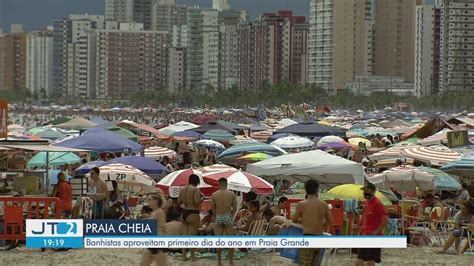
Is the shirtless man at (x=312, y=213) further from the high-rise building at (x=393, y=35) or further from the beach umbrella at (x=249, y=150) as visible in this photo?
the high-rise building at (x=393, y=35)

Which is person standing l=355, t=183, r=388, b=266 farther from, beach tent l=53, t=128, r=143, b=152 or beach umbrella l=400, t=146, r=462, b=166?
beach tent l=53, t=128, r=143, b=152

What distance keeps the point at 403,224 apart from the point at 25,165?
294 inches

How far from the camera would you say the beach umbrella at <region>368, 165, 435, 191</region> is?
55.6ft

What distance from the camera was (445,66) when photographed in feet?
484

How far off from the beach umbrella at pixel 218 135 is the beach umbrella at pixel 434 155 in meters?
12.9

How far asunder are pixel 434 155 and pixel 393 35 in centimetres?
17140

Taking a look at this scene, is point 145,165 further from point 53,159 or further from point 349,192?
point 349,192

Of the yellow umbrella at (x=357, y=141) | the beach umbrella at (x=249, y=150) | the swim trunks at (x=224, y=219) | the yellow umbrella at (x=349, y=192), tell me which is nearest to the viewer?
the swim trunks at (x=224, y=219)

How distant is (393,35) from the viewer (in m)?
189

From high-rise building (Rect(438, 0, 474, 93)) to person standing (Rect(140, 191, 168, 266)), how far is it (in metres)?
136

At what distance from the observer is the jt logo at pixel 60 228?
11341 millimetres

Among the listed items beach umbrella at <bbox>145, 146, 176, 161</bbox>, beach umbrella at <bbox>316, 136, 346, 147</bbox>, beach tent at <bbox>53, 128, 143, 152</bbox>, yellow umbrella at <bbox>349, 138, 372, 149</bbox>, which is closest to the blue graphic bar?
beach tent at <bbox>53, 128, 143, 152</bbox>

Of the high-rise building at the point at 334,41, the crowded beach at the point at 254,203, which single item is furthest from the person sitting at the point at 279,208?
the high-rise building at the point at 334,41

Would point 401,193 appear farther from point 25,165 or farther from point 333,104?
point 333,104
